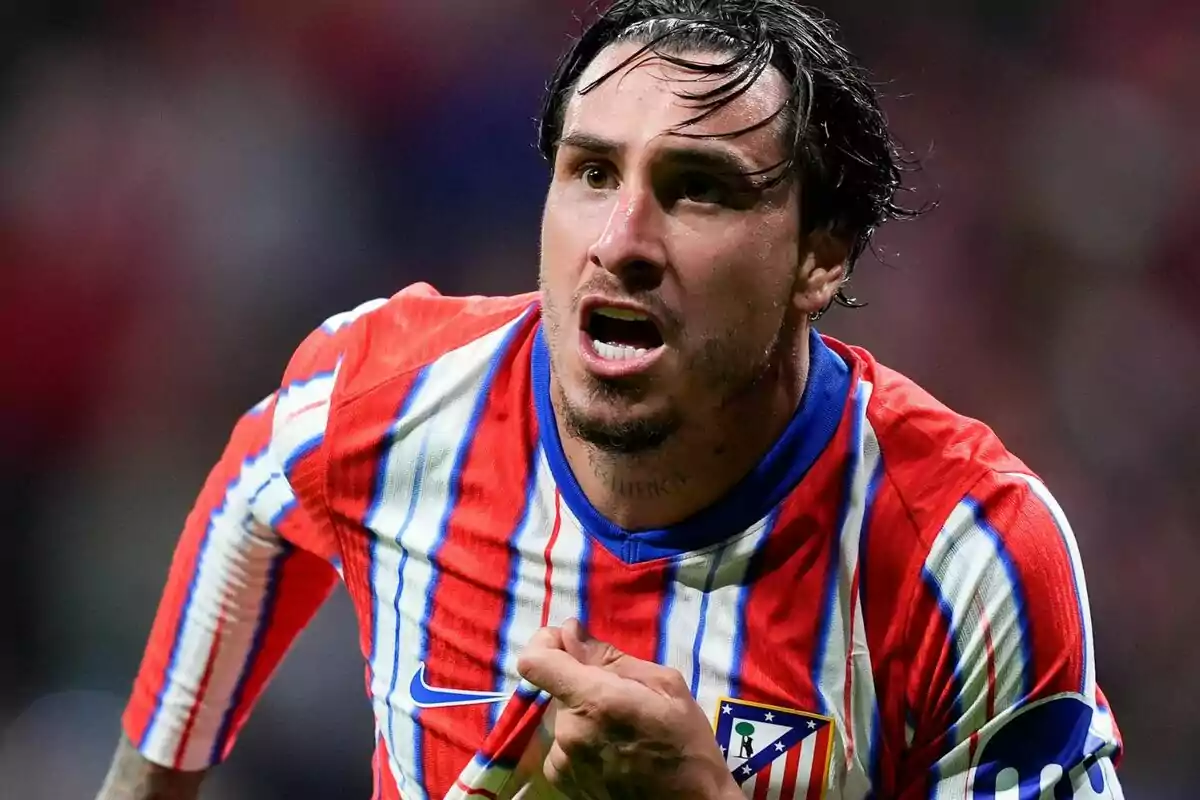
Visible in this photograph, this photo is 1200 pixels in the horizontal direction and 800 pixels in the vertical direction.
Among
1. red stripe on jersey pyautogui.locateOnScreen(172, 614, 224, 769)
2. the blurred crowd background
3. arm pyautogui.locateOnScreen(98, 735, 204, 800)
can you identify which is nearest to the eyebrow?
red stripe on jersey pyautogui.locateOnScreen(172, 614, 224, 769)

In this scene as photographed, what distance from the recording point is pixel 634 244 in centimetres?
116

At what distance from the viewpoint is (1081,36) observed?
251cm

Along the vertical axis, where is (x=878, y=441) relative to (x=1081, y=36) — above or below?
below

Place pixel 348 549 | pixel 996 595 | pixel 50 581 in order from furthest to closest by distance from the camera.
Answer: pixel 50 581 < pixel 348 549 < pixel 996 595

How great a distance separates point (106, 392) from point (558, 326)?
1583 millimetres

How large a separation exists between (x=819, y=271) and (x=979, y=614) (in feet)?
1.19

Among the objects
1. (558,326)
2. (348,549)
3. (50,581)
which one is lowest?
(50,581)

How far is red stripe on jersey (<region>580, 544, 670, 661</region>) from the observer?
1.28m

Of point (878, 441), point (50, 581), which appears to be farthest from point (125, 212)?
point (878, 441)

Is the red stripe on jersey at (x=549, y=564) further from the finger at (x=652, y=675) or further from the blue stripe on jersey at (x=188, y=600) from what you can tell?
the blue stripe on jersey at (x=188, y=600)

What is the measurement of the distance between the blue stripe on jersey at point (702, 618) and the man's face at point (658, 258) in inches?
5.1

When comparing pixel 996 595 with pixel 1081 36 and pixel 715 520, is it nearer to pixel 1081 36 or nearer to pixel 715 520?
pixel 715 520

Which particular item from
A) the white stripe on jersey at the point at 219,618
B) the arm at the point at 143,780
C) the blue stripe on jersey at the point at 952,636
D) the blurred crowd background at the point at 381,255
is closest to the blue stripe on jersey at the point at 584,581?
the blue stripe on jersey at the point at 952,636

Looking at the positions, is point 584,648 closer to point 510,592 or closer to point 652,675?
point 652,675
